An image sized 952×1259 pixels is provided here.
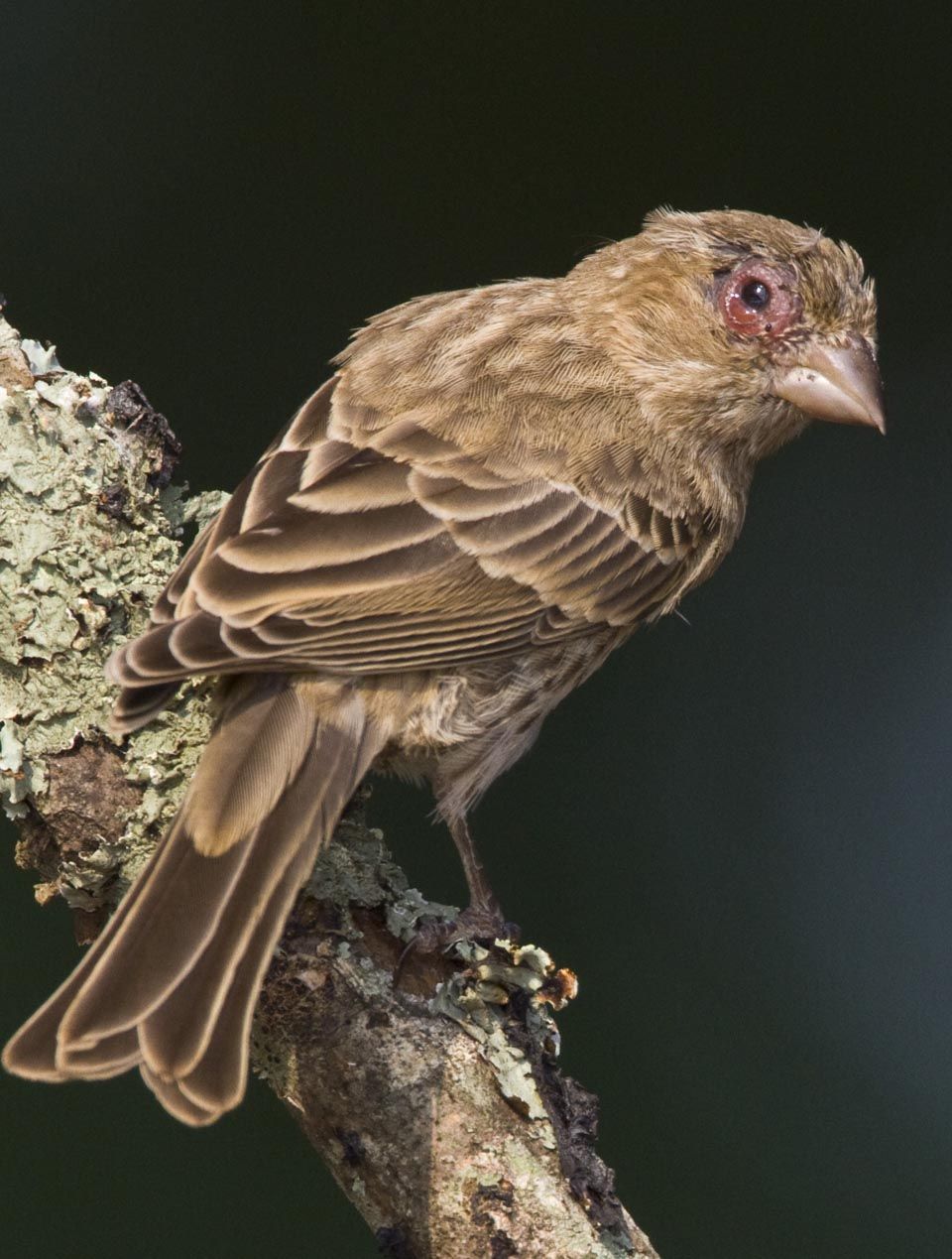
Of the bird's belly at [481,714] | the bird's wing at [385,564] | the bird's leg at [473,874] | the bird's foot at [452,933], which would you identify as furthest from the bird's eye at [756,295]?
the bird's foot at [452,933]

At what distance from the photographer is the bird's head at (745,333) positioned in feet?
11.9

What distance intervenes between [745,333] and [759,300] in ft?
0.25

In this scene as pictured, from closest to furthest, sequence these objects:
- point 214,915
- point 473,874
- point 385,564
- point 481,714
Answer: point 214,915 < point 385,564 < point 481,714 < point 473,874

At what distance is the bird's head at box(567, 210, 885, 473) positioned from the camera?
11.9ft

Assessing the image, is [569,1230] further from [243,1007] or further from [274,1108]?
[274,1108]

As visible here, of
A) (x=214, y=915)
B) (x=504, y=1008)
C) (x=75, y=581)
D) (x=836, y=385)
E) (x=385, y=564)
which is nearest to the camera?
(x=214, y=915)

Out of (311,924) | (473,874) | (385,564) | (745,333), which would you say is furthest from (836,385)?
(311,924)

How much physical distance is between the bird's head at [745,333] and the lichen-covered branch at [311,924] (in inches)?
44.1

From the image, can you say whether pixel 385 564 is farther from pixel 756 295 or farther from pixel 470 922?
pixel 756 295

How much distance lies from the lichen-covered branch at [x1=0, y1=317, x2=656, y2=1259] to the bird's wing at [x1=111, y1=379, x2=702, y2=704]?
0.56ft

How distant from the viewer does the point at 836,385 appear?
3584mm

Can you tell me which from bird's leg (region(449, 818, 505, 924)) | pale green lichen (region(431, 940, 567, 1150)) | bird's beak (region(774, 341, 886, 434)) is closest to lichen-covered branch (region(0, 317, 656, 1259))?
pale green lichen (region(431, 940, 567, 1150))

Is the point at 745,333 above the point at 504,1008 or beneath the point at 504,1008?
above

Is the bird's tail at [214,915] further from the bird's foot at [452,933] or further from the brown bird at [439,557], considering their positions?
the bird's foot at [452,933]
